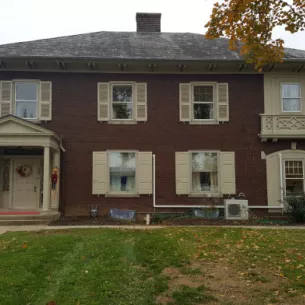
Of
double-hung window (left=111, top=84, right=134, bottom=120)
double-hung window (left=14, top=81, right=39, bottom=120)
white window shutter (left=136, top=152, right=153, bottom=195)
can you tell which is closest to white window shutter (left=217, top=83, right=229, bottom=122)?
white window shutter (left=136, top=152, right=153, bottom=195)

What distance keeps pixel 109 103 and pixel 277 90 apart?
22.2ft

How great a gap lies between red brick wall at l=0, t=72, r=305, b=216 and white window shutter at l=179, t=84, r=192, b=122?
→ 0.19m

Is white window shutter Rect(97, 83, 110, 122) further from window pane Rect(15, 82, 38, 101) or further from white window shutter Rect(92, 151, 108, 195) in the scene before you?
window pane Rect(15, 82, 38, 101)

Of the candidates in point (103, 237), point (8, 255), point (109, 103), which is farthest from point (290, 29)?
point (109, 103)

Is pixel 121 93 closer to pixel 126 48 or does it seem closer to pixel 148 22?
pixel 126 48

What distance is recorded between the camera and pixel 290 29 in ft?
22.7

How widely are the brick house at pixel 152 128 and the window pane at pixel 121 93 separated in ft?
0.14

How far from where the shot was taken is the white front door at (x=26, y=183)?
559 inches

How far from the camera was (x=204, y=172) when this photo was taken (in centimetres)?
1453

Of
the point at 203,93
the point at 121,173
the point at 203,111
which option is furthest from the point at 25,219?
the point at 203,93

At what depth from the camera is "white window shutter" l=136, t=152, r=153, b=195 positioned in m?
14.2

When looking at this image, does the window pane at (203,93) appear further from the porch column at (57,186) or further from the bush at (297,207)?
the porch column at (57,186)

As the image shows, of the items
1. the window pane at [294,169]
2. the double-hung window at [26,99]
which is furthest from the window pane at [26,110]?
the window pane at [294,169]

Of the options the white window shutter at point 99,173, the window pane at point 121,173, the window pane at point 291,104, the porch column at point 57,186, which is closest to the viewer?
the porch column at point 57,186
